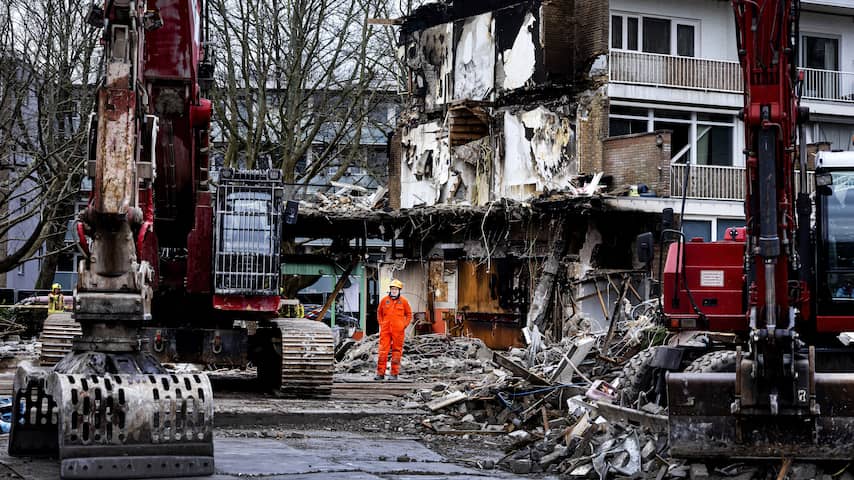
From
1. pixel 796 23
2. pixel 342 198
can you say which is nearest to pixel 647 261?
pixel 796 23

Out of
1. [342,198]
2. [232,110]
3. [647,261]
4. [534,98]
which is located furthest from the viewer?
[232,110]

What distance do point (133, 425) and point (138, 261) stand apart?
58.5 inches

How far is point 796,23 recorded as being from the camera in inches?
424

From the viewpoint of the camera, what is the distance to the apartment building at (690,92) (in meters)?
32.8

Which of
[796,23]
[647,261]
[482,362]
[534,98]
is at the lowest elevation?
[482,362]

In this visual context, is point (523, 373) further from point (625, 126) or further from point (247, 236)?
point (625, 126)

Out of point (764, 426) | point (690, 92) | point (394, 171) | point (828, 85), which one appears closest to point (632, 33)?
point (690, 92)

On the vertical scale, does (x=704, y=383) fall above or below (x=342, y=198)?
below

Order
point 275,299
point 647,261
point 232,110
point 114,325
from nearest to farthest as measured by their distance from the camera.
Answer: point 114,325 → point 647,261 → point 275,299 → point 232,110

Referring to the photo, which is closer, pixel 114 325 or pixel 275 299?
pixel 114 325

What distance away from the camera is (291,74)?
38938 millimetres

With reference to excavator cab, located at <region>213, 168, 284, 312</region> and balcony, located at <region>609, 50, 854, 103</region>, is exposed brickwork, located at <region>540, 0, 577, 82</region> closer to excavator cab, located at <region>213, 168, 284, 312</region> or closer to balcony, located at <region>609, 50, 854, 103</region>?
balcony, located at <region>609, 50, 854, 103</region>

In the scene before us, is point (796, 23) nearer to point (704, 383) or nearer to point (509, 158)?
point (704, 383)

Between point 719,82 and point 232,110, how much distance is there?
14.7 meters
